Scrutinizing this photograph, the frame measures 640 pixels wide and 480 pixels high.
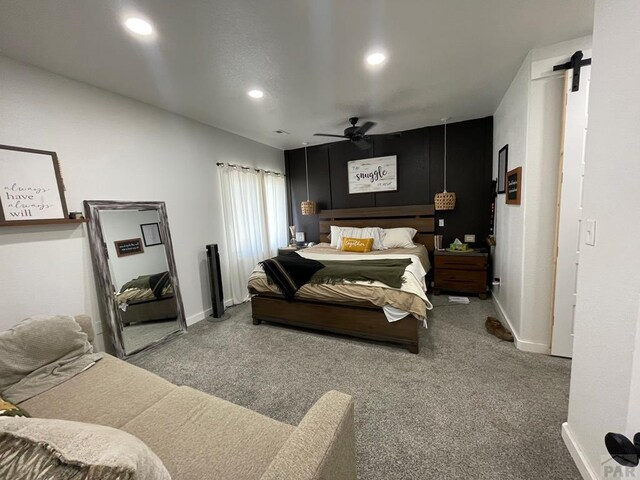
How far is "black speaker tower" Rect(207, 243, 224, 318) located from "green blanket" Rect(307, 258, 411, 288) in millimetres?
1380

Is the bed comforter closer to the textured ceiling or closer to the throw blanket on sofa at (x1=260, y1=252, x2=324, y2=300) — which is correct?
the throw blanket on sofa at (x1=260, y1=252, x2=324, y2=300)

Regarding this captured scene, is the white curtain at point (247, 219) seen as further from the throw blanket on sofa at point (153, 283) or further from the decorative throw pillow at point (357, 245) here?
the decorative throw pillow at point (357, 245)

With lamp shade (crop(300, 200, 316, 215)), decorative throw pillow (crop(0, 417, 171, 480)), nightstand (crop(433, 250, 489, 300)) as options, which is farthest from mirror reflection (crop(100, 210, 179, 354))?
nightstand (crop(433, 250, 489, 300))

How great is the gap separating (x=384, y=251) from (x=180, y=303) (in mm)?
2858

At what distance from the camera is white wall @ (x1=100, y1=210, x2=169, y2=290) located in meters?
2.47

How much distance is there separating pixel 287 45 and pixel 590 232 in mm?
2216

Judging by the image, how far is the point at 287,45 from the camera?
1.94m

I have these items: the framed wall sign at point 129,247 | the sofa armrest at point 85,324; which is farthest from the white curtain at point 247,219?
the sofa armrest at point 85,324

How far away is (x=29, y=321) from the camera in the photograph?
63.7 inches

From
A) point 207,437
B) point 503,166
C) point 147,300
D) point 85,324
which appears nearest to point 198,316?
point 147,300

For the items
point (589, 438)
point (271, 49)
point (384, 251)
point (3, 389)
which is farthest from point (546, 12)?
point (3, 389)

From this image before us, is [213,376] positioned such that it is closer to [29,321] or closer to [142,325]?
[142,325]

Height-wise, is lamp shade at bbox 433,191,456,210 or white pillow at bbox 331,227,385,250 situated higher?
lamp shade at bbox 433,191,456,210

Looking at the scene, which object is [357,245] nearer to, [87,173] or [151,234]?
[151,234]
